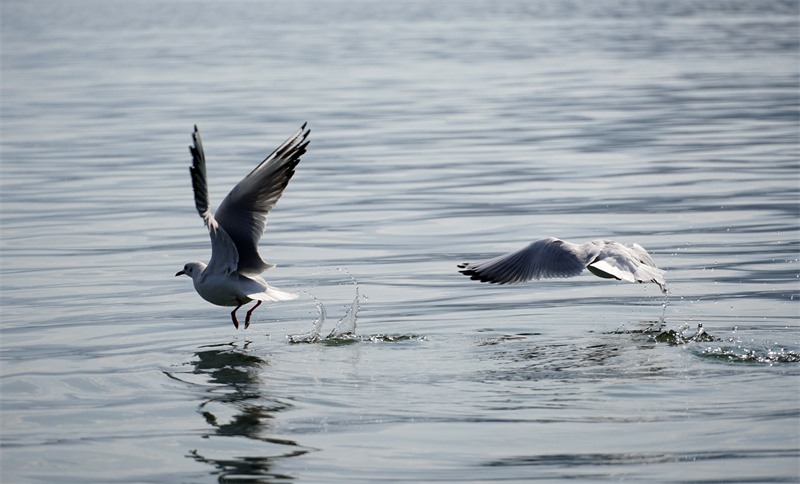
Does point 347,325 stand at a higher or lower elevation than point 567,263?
lower

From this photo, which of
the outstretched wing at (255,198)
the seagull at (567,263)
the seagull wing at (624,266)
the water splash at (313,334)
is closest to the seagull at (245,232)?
the outstretched wing at (255,198)

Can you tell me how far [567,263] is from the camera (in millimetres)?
9906

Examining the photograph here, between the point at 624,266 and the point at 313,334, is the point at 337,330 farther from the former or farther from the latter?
the point at 624,266

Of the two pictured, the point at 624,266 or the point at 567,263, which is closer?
the point at 624,266

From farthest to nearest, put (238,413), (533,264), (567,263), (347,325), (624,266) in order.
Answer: (533,264), (347,325), (567,263), (624,266), (238,413)

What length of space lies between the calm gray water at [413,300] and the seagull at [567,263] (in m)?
0.42

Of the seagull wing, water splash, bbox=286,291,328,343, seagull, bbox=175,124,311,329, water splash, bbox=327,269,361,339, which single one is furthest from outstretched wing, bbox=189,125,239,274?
the seagull wing

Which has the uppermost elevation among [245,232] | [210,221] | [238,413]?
[210,221]

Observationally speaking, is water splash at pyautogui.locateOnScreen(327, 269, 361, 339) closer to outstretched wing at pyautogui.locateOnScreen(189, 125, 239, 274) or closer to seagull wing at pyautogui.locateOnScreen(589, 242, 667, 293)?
outstretched wing at pyautogui.locateOnScreen(189, 125, 239, 274)

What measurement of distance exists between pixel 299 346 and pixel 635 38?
46183 millimetres

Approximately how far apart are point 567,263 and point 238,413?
11.5ft

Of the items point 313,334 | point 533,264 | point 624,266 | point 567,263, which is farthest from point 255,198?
point 624,266

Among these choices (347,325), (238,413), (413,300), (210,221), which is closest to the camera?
(238,413)

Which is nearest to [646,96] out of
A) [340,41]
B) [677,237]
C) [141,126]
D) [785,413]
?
[141,126]
